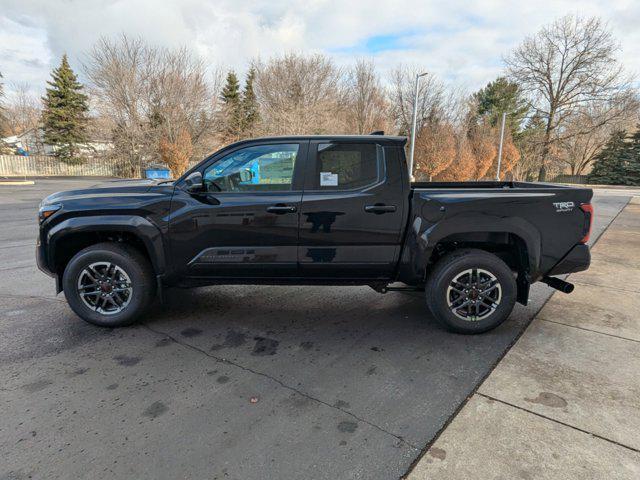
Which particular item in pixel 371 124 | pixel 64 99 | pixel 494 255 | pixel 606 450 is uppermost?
pixel 64 99

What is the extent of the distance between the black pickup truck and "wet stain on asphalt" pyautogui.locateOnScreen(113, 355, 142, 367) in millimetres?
612

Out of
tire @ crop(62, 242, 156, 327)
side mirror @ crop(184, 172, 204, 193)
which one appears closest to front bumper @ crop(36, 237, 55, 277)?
tire @ crop(62, 242, 156, 327)

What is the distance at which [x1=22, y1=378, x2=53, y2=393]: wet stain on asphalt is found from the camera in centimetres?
289

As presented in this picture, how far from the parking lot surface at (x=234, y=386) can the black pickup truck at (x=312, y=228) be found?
480 mm

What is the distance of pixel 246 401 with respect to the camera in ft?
9.15

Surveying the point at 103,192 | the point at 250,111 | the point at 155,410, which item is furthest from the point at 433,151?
the point at 155,410

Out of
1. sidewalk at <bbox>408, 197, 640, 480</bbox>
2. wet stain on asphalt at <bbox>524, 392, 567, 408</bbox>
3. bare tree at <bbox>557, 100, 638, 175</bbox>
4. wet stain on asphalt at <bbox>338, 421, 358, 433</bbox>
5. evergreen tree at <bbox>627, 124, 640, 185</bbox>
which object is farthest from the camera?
evergreen tree at <bbox>627, 124, 640, 185</bbox>

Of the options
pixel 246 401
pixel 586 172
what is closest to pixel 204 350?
pixel 246 401

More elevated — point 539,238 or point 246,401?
point 539,238

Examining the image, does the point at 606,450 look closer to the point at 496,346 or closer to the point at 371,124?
the point at 496,346

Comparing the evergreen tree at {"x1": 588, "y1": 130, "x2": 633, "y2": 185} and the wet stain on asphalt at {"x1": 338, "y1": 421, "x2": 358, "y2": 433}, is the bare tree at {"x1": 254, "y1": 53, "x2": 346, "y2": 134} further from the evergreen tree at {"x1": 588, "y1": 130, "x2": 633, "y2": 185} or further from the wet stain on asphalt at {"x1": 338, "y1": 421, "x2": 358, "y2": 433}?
the evergreen tree at {"x1": 588, "y1": 130, "x2": 633, "y2": 185}

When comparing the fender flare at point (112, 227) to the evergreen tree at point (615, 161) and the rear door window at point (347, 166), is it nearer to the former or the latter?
the rear door window at point (347, 166)

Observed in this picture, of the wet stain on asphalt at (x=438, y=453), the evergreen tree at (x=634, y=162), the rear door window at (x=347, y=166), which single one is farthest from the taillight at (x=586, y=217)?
the evergreen tree at (x=634, y=162)

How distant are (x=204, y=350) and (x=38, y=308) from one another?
7.50 ft
